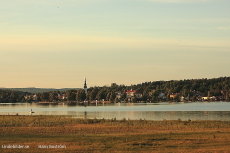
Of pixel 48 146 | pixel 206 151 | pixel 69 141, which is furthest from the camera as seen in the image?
pixel 69 141

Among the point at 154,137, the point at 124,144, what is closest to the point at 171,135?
the point at 154,137

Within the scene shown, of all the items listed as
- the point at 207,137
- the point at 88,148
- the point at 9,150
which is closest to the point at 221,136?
the point at 207,137

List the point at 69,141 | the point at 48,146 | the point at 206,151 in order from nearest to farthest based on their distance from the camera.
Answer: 1. the point at 206,151
2. the point at 48,146
3. the point at 69,141

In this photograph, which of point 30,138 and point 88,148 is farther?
point 30,138

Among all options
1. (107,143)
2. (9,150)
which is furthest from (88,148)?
(9,150)

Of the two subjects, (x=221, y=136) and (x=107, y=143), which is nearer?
(x=107, y=143)

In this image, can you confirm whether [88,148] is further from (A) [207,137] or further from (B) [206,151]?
(A) [207,137]

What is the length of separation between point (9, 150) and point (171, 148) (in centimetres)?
1181

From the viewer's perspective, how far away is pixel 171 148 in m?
33.3

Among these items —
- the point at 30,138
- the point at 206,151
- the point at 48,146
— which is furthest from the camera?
the point at 30,138

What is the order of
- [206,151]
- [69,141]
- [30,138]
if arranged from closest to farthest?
[206,151], [69,141], [30,138]

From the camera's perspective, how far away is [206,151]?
3167 centimetres

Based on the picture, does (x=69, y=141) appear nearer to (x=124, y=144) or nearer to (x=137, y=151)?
(x=124, y=144)

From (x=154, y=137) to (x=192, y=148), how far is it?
248 inches
